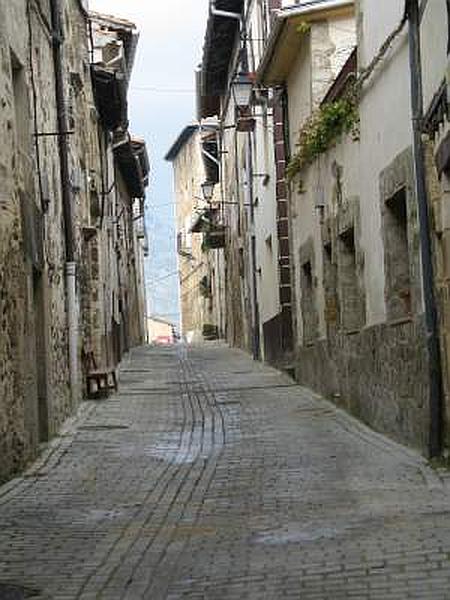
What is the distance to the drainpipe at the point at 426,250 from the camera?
8.95 metres

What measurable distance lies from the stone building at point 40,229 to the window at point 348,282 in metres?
3.53

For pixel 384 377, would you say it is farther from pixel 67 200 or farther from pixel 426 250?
pixel 67 200

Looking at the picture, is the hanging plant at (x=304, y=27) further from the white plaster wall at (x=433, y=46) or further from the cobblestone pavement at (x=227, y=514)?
the white plaster wall at (x=433, y=46)

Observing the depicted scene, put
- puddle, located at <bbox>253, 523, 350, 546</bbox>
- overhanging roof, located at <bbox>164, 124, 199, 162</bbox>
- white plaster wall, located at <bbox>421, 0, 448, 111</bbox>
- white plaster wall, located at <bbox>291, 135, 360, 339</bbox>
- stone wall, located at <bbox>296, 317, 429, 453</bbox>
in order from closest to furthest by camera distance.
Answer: puddle, located at <bbox>253, 523, 350, 546</bbox>
white plaster wall, located at <bbox>421, 0, 448, 111</bbox>
stone wall, located at <bbox>296, 317, 429, 453</bbox>
white plaster wall, located at <bbox>291, 135, 360, 339</bbox>
overhanging roof, located at <bbox>164, 124, 199, 162</bbox>

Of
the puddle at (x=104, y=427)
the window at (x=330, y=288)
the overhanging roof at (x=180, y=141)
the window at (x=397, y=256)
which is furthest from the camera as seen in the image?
the overhanging roof at (x=180, y=141)

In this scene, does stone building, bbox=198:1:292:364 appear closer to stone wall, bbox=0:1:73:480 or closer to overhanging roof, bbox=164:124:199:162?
stone wall, bbox=0:1:73:480

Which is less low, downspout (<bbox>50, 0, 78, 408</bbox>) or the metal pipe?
the metal pipe

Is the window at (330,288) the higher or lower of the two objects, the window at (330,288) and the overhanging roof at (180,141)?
the lower

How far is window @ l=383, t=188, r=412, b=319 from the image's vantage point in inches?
416

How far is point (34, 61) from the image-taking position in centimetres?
1262

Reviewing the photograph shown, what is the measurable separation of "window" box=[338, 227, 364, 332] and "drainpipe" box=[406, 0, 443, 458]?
3.89 metres

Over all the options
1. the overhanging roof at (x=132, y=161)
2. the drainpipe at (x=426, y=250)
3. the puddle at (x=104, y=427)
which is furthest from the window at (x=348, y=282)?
the overhanging roof at (x=132, y=161)

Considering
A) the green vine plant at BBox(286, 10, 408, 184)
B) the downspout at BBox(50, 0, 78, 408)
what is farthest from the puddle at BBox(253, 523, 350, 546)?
A: the downspout at BBox(50, 0, 78, 408)

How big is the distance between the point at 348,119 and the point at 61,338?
182 inches
